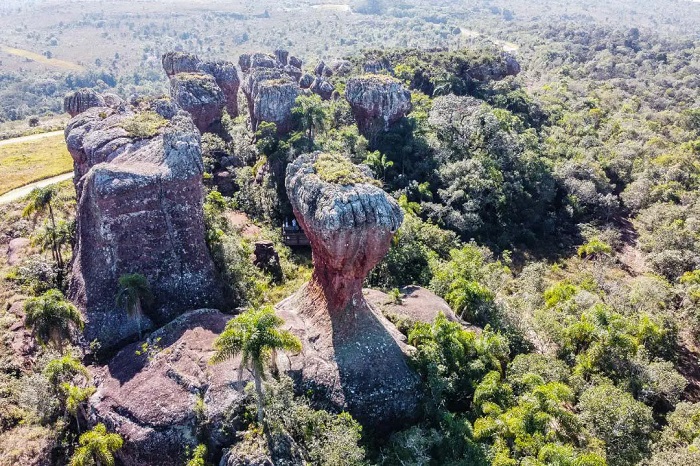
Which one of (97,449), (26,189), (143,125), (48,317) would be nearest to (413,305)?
(97,449)

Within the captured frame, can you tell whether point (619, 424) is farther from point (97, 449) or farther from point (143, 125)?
point (143, 125)

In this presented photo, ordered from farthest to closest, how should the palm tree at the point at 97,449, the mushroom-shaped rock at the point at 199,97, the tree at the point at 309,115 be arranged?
the mushroom-shaped rock at the point at 199,97 < the tree at the point at 309,115 < the palm tree at the point at 97,449

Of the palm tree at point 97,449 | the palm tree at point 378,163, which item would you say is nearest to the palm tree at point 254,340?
the palm tree at point 97,449

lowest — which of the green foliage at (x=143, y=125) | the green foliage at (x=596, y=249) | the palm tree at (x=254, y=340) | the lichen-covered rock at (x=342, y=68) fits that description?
the green foliage at (x=596, y=249)

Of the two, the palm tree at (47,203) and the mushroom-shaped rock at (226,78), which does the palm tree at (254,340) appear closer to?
the palm tree at (47,203)

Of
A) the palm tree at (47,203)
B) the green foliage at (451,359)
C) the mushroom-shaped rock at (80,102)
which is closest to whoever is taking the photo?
the green foliage at (451,359)

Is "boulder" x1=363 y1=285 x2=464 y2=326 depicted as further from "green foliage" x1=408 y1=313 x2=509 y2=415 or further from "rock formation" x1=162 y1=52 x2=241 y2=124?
"rock formation" x1=162 y1=52 x2=241 y2=124
